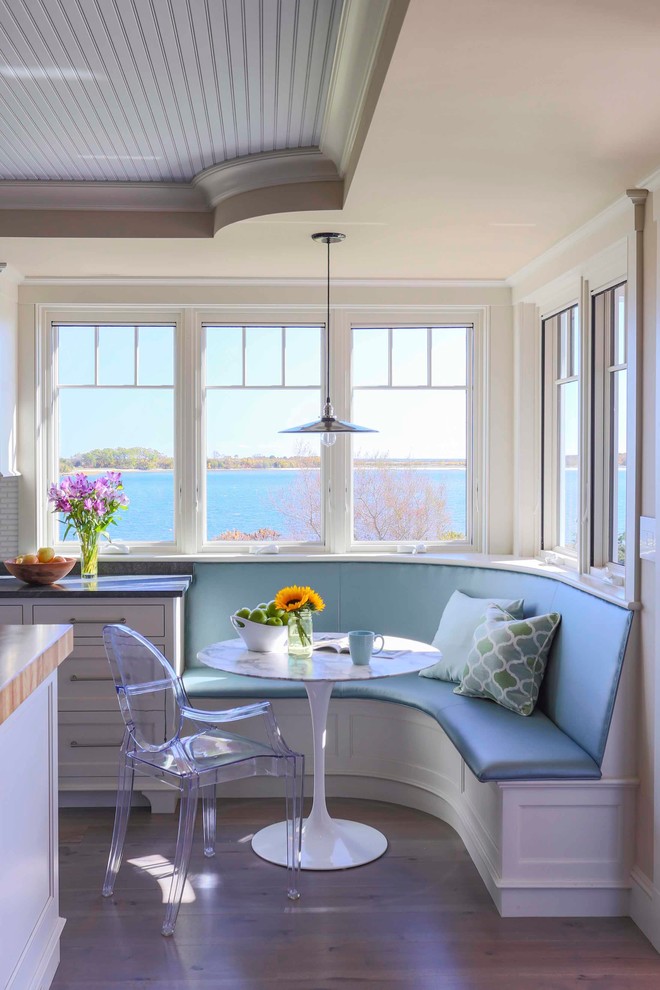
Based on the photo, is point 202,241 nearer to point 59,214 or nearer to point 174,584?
point 59,214

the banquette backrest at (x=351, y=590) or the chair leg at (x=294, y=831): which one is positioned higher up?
the banquette backrest at (x=351, y=590)

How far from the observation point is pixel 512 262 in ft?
14.1

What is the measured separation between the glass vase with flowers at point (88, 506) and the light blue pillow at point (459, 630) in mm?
1731

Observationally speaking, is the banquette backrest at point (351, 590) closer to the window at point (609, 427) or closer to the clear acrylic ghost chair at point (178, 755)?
the window at point (609, 427)

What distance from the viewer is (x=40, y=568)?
13.9 feet

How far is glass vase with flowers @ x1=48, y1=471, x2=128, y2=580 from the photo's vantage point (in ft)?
14.5

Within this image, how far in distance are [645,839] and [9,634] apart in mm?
2180

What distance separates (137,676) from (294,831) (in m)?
0.81

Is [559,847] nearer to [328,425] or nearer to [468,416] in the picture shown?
[328,425]

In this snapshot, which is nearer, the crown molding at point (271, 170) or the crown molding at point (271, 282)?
the crown molding at point (271, 170)

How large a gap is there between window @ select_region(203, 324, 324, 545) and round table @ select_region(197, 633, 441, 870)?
1272 millimetres

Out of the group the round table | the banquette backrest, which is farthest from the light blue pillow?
the round table

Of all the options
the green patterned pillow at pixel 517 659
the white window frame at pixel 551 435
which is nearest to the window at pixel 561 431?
the white window frame at pixel 551 435

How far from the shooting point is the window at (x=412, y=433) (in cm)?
491
